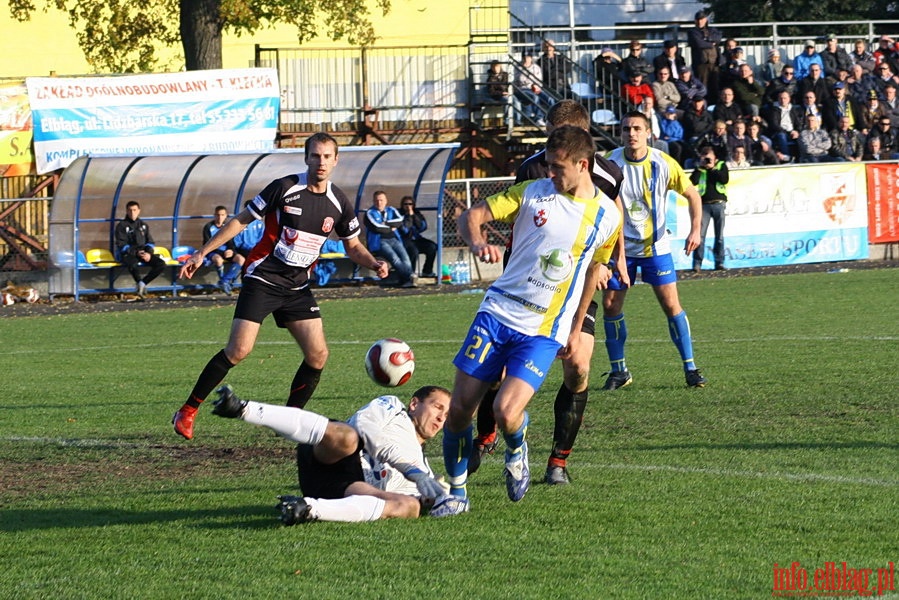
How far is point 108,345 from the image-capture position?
595 inches

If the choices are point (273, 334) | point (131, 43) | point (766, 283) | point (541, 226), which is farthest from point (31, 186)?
point (541, 226)

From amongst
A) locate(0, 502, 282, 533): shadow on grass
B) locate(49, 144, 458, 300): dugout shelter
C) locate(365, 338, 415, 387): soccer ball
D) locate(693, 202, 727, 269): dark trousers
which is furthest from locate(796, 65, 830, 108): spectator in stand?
locate(0, 502, 282, 533): shadow on grass

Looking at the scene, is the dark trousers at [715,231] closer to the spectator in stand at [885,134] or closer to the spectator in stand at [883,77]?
the spectator in stand at [885,134]

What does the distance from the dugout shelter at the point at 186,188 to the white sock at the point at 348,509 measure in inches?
676

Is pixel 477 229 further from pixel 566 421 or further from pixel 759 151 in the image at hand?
pixel 759 151

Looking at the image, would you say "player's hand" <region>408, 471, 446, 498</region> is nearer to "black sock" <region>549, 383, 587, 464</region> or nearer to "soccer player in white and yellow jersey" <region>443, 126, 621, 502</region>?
"soccer player in white and yellow jersey" <region>443, 126, 621, 502</region>

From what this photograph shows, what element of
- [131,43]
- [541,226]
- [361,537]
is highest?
[131,43]

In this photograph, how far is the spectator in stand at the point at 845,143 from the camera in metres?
26.2

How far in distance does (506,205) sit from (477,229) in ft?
0.86

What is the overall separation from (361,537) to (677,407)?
405 centimetres

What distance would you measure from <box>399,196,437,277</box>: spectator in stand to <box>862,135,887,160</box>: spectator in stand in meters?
9.52

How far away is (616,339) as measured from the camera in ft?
33.9

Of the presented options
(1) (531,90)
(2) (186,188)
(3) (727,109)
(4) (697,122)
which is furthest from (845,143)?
(2) (186,188)

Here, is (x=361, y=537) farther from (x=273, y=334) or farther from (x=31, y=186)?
(x=31, y=186)
